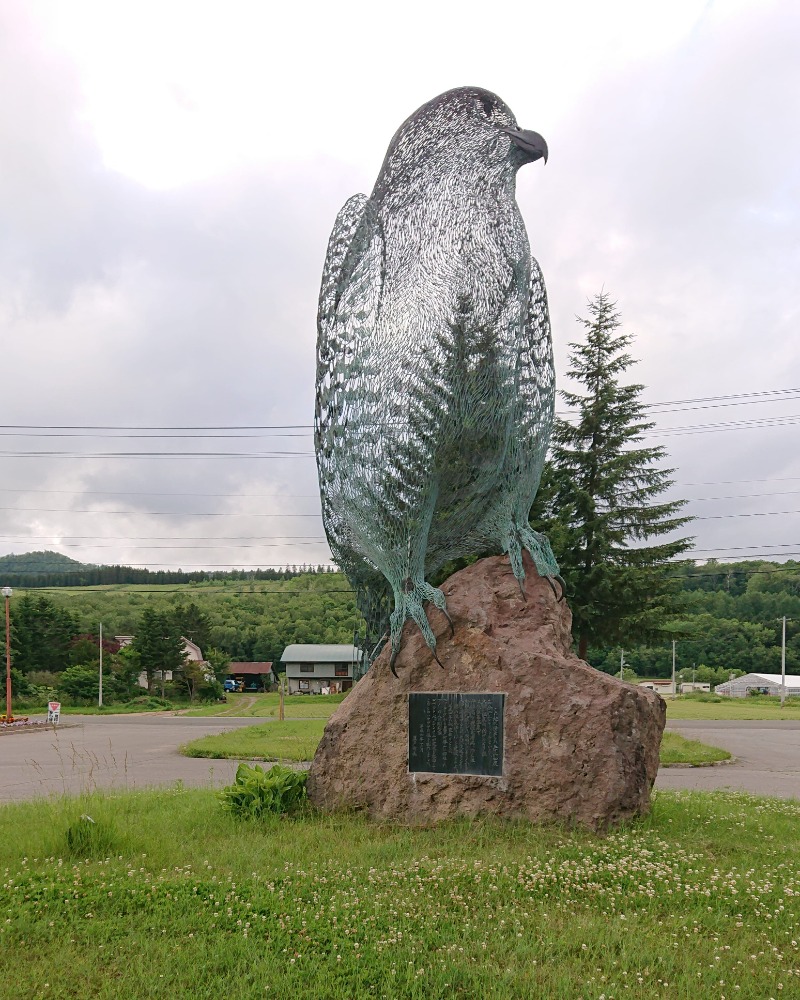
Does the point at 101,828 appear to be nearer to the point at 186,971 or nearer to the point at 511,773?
the point at 186,971

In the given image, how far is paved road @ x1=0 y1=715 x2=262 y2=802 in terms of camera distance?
362 inches

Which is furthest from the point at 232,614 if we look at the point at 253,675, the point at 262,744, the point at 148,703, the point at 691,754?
the point at 691,754

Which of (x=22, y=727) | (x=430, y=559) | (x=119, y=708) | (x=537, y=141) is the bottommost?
(x=119, y=708)

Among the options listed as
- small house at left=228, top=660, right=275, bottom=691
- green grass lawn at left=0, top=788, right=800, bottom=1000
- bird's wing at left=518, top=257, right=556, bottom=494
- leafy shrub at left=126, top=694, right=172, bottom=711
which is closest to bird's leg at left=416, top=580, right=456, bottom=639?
bird's wing at left=518, top=257, right=556, bottom=494

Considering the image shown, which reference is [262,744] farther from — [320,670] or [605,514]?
[320,670]

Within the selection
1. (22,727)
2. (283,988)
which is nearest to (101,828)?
(283,988)

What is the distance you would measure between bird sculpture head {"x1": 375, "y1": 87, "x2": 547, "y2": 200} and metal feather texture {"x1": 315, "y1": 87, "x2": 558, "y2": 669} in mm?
12

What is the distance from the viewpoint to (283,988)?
3002 mm

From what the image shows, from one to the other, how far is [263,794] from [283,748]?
6.87m

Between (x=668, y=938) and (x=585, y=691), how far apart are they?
215 cm

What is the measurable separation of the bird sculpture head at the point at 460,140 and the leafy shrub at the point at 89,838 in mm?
5486

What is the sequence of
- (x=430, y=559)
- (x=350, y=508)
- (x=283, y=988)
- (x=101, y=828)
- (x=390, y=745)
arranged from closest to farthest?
1. (x=283, y=988)
2. (x=101, y=828)
3. (x=390, y=745)
4. (x=350, y=508)
5. (x=430, y=559)

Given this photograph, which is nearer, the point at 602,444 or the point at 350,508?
the point at 350,508

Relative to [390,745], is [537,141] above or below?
above
